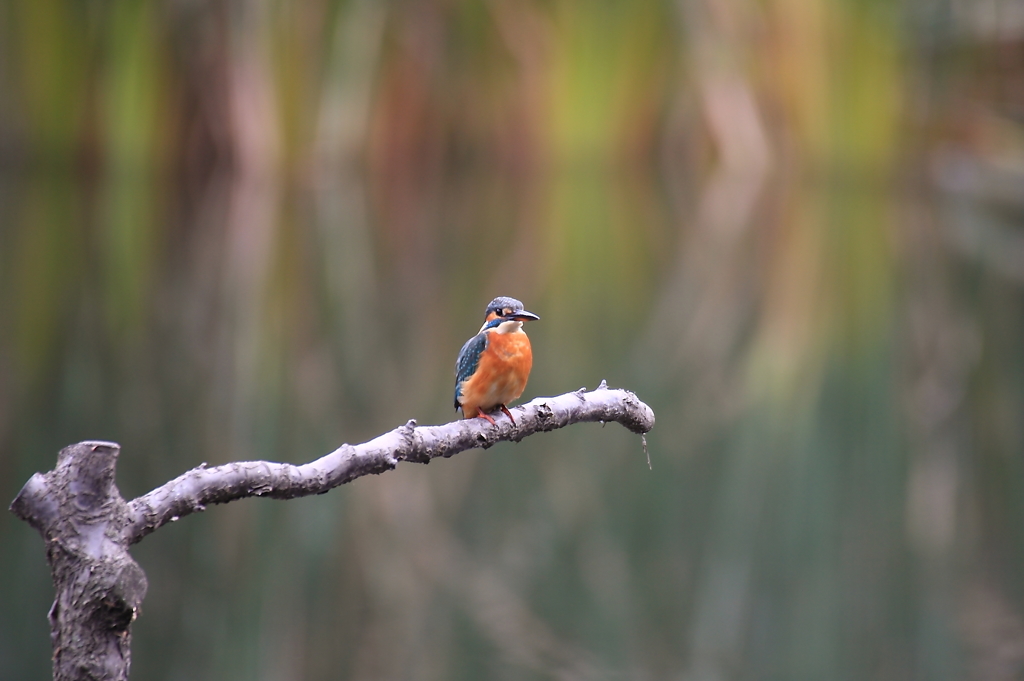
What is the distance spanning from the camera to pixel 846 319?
849 centimetres

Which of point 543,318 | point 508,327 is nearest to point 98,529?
point 508,327

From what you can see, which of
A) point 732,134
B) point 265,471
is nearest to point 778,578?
point 265,471

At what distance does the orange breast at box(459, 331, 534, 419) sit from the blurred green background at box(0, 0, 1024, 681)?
1.52 m

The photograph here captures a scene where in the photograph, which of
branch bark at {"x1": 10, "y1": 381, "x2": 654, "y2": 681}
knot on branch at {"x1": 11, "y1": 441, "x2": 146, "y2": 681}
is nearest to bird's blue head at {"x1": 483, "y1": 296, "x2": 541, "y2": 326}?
branch bark at {"x1": 10, "y1": 381, "x2": 654, "y2": 681}

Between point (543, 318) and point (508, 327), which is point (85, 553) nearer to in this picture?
point (508, 327)

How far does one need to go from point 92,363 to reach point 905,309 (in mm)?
6178

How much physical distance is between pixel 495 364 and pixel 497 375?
31 mm

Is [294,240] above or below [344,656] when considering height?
above

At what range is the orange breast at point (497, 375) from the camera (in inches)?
86.4

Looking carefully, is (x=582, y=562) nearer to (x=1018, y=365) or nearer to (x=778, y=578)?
(x=778, y=578)

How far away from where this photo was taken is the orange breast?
7.20ft

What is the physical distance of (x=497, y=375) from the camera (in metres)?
2.20

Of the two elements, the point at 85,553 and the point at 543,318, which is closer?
the point at 85,553

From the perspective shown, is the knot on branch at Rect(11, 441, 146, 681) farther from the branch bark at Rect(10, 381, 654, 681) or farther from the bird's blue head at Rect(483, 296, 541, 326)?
the bird's blue head at Rect(483, 296, 541, 326)
